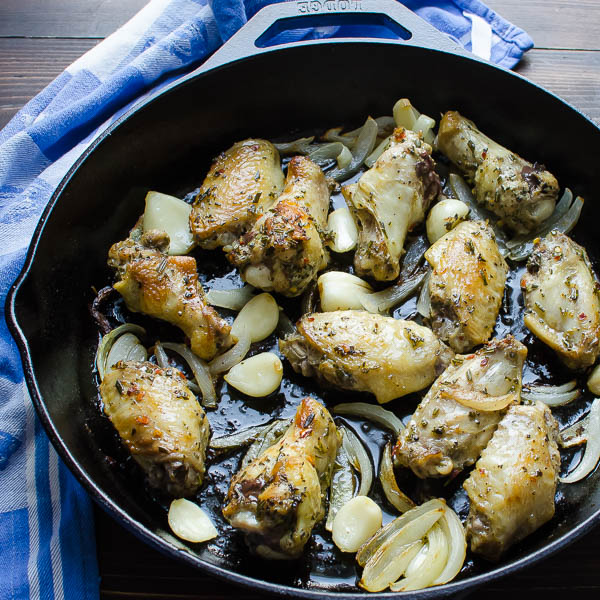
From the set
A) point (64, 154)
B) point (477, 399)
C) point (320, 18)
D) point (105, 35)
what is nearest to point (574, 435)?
point (477, 399)

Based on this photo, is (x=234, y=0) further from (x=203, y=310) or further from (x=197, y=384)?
(x=197, y=384)

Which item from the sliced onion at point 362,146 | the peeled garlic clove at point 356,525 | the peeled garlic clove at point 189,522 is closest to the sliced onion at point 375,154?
the sliced onion at point 362,146

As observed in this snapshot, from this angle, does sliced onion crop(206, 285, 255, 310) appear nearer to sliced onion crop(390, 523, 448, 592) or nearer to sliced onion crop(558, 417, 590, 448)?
sliced onion crop(390, 523, 448, 592)

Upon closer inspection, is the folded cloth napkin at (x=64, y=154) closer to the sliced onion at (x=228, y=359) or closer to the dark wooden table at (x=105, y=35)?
the dark wooden table at (x=105, y=35)

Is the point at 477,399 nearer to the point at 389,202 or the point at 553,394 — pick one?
the point at 553,394

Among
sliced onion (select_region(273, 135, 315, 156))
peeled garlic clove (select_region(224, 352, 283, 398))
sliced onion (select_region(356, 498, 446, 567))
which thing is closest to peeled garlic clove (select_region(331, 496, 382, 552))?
sliced onion (select_region(356, 498, 446, 567))
